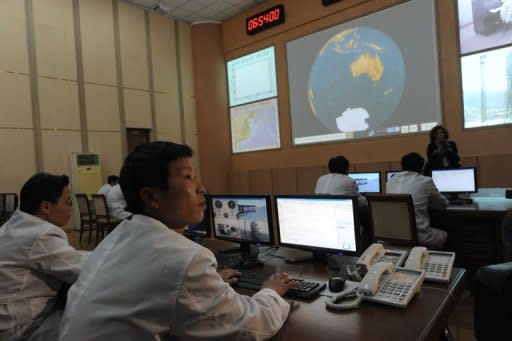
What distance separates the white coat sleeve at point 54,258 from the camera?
141 centimetres

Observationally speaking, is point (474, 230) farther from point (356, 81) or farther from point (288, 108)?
point (288, 108)

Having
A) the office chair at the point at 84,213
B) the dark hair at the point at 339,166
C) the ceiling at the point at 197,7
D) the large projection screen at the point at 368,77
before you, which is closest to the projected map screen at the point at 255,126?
the large projection screen at the point at 368,77

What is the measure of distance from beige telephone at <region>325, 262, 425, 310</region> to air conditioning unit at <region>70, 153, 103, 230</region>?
6.00 metres

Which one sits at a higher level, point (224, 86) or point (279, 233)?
point (224, 86)

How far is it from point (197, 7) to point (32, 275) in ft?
22.9

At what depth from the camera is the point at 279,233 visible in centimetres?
187

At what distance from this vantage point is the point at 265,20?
23.2ft

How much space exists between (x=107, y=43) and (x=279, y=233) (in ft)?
20.7

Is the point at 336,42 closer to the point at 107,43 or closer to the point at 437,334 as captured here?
the point at 107,43

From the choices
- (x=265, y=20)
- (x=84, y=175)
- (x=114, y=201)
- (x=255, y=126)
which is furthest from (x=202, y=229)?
(x=265, y=20)

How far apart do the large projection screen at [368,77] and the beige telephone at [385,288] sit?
4.54 meters

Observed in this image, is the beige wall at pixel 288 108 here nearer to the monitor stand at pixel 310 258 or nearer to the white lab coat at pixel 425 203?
the white lab coat at pixel 425 203

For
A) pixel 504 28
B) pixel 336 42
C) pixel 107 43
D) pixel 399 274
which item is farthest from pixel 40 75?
pixel 504 28

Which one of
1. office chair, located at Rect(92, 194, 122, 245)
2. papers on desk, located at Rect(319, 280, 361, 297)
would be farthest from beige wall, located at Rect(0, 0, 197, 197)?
papers on desk, located at Rect(319, 280, 361, 297)
